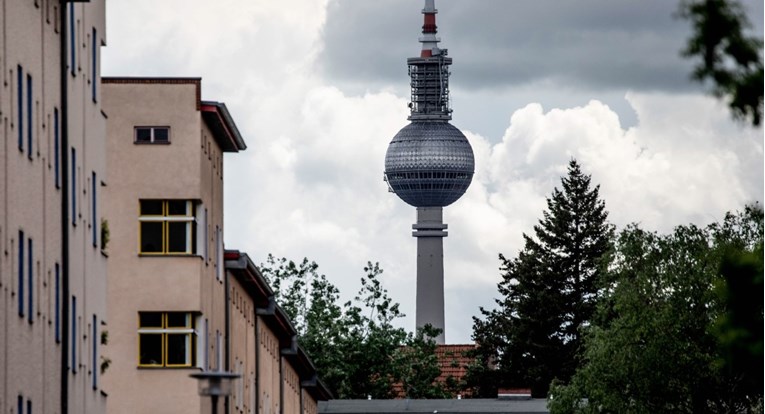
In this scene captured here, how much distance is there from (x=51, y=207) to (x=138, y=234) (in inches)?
506

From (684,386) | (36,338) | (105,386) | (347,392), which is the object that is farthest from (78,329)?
(347,392)

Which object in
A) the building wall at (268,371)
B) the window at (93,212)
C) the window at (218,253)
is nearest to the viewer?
the window at (93,212)

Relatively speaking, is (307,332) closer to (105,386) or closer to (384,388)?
(384,388)

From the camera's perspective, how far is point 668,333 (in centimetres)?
7656

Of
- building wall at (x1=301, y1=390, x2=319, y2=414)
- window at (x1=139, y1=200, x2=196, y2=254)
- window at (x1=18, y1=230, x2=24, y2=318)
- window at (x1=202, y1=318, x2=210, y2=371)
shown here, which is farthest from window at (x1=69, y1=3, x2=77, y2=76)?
building wall at (x1=301, y1=390, x2=319, y2=414)

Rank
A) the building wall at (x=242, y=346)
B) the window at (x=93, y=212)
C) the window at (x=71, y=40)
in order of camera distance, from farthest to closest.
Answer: the building wall at (x=242, y=346), the window at (x=93, y=212), the window at (x=71, y=40)

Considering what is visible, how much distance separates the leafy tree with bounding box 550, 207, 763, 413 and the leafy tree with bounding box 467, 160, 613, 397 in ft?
136

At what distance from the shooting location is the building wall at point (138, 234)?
49844mm

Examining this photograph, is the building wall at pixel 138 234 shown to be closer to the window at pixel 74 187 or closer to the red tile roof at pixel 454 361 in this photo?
the window at pixel 74 187

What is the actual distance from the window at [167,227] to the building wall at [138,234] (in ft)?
0.66

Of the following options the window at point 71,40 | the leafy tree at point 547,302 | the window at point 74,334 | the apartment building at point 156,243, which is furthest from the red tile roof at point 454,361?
the window at point 71,40

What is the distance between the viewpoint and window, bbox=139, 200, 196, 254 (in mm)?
50438

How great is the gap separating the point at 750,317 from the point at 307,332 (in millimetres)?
104079

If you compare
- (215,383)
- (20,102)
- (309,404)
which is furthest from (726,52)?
(309,404)
